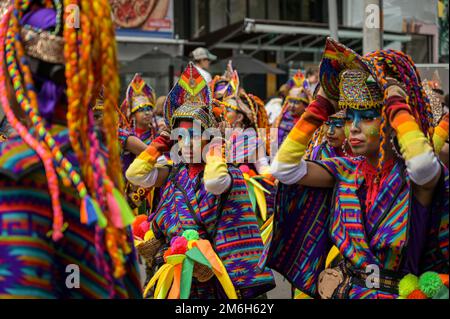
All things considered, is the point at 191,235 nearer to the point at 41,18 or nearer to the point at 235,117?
the point at 41,18

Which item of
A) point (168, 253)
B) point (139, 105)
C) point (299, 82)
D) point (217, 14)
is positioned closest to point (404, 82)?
point (168, 253)

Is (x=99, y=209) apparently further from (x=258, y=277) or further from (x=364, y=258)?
(x=258, y=277)

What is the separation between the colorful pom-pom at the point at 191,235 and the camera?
4.53m

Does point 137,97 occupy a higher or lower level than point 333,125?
higher

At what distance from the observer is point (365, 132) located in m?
3.63

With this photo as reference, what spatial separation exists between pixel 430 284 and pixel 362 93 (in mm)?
953

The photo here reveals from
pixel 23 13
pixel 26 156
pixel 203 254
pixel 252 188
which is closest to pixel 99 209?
pixel 26 156

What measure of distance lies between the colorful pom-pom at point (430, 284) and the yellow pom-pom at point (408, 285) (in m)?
0.03

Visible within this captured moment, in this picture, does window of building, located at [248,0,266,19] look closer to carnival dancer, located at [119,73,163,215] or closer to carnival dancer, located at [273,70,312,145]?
carnival dancer, located at [273,70,312,145]

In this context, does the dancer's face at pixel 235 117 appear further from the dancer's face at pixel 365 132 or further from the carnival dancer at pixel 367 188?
the dancer's face at pixel 365 132

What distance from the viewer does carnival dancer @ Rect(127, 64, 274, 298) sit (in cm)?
448

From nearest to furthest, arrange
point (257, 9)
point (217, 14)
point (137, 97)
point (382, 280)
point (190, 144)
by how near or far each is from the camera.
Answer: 1. point (382, 280)
2. point (190, 144)
3. point (137, 97)
4. point (217, 14)
5. point (257, 9)

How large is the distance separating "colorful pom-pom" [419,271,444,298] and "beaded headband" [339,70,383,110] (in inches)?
33.4
